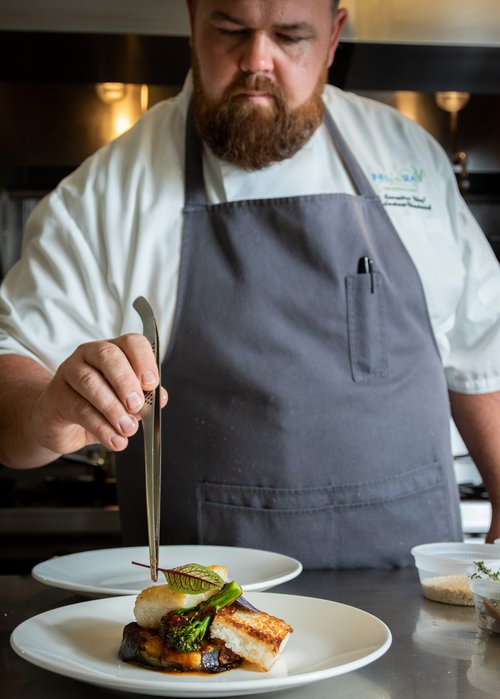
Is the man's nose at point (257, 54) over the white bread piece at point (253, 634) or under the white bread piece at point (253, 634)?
over

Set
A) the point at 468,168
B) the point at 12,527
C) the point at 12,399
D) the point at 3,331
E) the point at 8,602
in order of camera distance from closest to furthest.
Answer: the point at 8,602, the point at 12,399, the point at 3,331, the point at 12,527, the point at 468,168

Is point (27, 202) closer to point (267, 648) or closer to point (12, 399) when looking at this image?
point (12, 399)

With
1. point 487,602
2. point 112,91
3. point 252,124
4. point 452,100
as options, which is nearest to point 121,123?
point 112,91

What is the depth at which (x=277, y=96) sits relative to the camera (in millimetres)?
1508

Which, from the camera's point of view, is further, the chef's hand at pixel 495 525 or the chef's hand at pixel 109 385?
the chef's hand at pixel 495 525

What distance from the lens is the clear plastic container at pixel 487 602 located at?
2.96 ft

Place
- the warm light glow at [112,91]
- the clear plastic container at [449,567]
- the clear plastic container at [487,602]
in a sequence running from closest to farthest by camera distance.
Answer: the clear plastic container at [487,602], the clear plastic container at [449,567], the warm light glow at [112,91]

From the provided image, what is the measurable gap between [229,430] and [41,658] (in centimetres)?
69

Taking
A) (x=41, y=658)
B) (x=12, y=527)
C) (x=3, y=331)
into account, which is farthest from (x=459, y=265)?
(x=12, y=527)

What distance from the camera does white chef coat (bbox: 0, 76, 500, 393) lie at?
4.82 ft

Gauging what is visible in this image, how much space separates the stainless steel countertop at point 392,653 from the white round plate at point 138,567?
1.4 inches

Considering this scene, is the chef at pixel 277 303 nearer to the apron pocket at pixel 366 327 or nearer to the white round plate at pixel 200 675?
the apron pocket at pixel 366 327

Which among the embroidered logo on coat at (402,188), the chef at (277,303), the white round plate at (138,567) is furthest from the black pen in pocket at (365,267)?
the white round plate at (138,567)

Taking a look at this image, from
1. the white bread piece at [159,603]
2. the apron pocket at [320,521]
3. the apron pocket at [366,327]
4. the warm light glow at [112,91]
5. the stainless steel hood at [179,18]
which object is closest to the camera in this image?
the white bread piece at [159,603]
